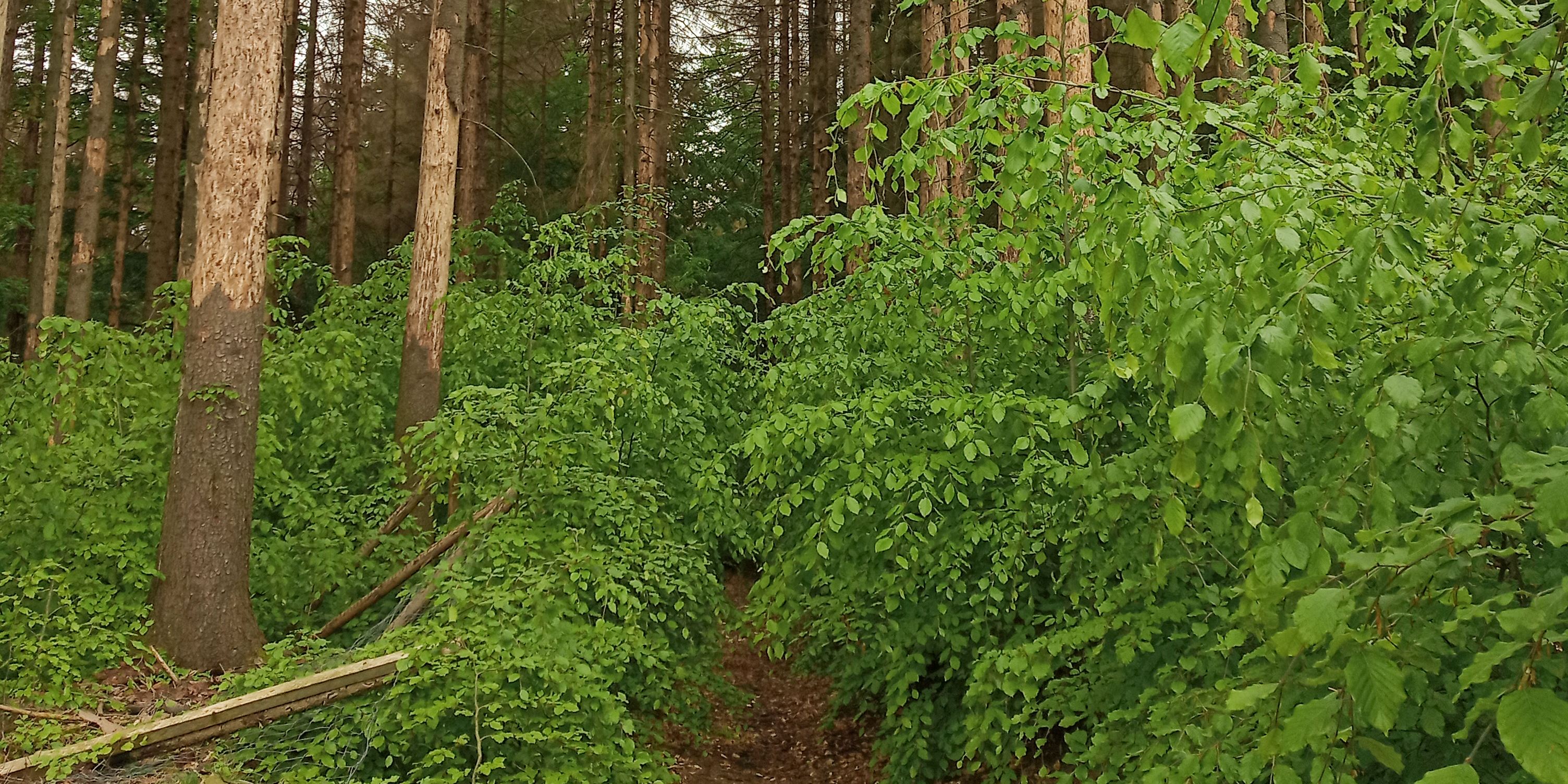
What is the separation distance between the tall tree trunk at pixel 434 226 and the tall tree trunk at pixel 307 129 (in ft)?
31.2

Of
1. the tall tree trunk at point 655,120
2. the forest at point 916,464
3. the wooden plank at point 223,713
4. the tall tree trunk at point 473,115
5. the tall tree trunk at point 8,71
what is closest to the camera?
the forest at point 916,464

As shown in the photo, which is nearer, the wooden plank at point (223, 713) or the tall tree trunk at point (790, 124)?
the wooden plank at point (223, 713)

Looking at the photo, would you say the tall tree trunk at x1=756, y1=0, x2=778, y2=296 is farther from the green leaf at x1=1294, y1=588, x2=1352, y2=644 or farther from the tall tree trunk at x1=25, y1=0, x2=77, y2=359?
the green leaf at x1=1294, y1=588, x2=1352, y2=644

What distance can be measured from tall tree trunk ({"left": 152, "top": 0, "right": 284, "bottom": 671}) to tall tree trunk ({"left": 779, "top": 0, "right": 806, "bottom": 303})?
31.1ft

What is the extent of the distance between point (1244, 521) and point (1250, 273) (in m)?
1.81

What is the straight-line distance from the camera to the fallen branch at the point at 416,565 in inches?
266

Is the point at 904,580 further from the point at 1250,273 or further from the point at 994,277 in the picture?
the point at 1250,273

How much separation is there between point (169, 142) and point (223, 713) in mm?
13820

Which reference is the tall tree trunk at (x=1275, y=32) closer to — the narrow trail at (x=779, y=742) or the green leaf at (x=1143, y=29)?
the narrow trail at (x=779, y=742)

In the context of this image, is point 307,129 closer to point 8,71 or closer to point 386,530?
point 8,71

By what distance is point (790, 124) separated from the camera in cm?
1884

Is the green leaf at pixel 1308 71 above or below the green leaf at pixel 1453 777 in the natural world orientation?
above

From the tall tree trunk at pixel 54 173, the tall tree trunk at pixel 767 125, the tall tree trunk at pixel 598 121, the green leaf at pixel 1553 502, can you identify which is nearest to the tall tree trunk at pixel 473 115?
the tall tree trunk at pixel 598 121

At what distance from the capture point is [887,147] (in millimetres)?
16609
